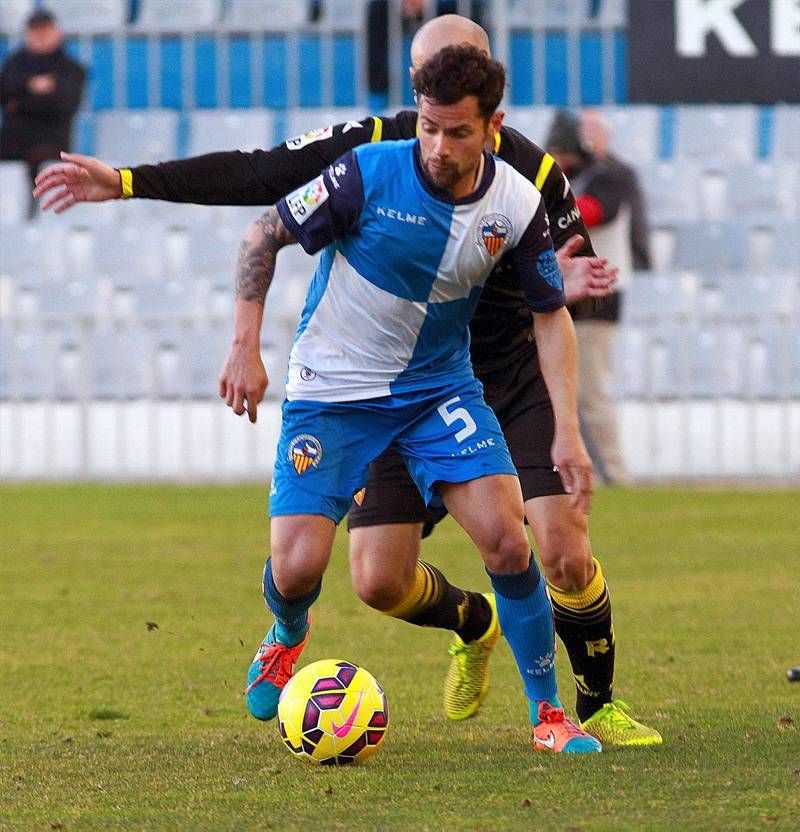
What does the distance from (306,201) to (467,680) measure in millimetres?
1867

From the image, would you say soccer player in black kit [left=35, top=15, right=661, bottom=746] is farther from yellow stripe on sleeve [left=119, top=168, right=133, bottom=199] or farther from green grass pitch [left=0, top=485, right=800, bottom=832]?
green grass pitch [left=0, top=485, right=800, bottom=832]

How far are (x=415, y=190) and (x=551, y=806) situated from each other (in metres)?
1.79

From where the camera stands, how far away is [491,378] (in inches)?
230

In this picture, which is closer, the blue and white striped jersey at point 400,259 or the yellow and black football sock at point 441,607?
the blue and white striped jersey at point 400,259

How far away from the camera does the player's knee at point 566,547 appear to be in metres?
5.42

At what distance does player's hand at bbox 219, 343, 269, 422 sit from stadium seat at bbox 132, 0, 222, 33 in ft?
50.0

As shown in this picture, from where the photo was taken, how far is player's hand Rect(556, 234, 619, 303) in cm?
556

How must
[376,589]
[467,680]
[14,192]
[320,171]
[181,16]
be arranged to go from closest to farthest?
[320,171] → [376,589] → [467,680] → [14,192] → [181,16]

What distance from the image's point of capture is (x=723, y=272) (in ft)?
57.2

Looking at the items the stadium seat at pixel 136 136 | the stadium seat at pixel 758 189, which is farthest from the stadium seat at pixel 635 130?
the stadium seat at pixel 136 136

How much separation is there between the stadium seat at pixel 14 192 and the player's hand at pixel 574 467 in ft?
46.6

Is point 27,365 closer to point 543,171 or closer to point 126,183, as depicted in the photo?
point 126,183

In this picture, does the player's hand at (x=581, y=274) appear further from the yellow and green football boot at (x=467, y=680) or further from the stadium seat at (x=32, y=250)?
the stadium seat at (x=32, y=250)

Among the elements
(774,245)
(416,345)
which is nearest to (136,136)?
(774,245)
